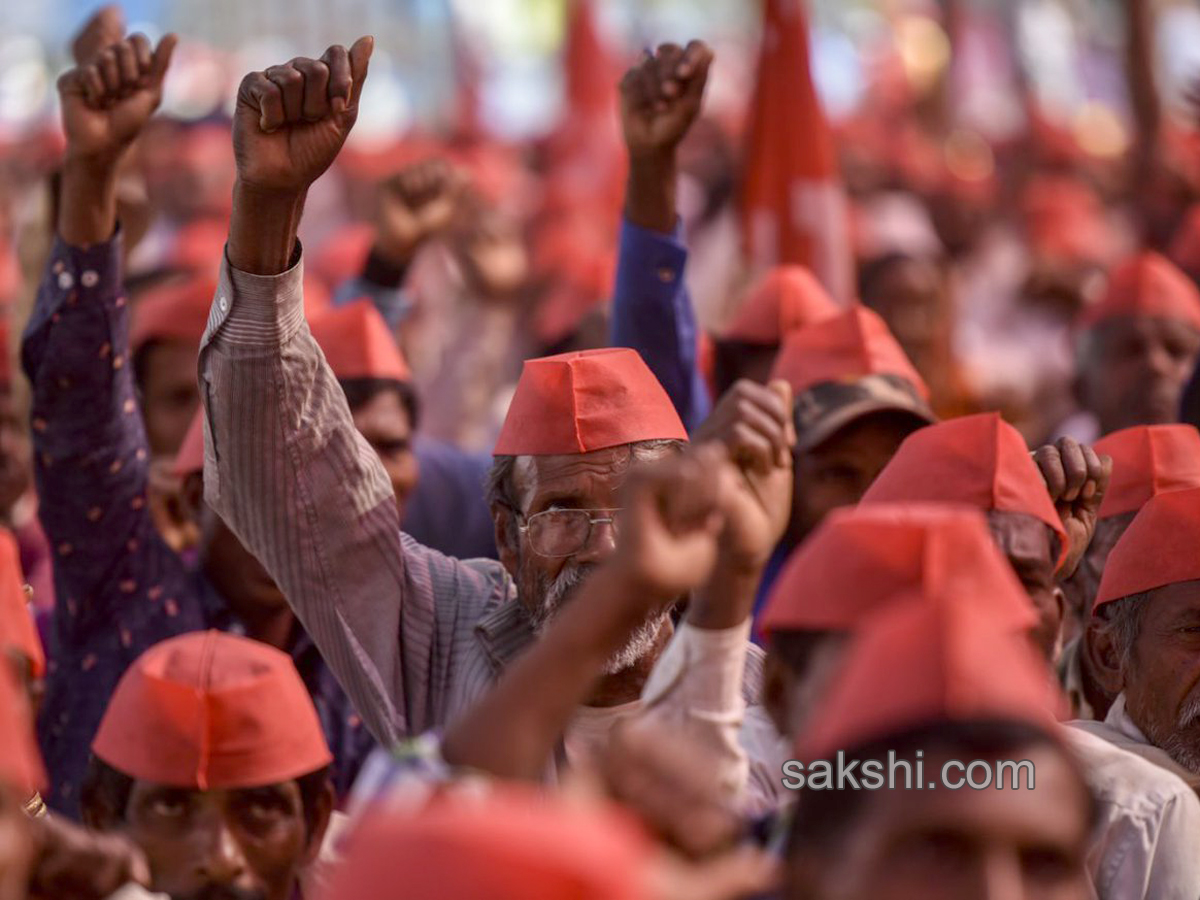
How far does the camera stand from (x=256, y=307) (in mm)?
3727

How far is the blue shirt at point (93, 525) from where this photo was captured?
442cm

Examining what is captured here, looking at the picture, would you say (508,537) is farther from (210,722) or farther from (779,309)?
(779,309)

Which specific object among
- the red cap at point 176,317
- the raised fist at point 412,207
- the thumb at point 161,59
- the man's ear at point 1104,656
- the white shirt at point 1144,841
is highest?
the thumb at point 161,59

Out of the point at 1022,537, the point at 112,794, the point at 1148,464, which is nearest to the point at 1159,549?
the point at 1022,537

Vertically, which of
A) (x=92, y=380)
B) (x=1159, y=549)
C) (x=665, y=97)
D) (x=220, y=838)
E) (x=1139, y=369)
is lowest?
(x=220, y=838)

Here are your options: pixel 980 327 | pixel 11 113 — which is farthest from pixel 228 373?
pixel 11 113

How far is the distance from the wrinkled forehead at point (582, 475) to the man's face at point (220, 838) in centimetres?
70

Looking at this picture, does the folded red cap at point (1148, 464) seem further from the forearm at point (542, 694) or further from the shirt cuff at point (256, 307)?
the forearm at point (542, 694)

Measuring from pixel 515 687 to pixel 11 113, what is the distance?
1522 cm

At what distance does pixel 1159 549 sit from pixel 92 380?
2081 mm

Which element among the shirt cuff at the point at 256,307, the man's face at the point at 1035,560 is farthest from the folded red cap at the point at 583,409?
the man's face at the point at 1035,560

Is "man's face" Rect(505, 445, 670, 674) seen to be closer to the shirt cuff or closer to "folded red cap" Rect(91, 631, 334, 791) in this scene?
"folded red cap" Rect(91, 631, 334, 791)

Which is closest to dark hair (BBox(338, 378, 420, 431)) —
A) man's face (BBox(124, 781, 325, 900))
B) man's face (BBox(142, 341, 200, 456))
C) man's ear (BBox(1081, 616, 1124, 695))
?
man's face (BBox(142, 341, 200, 456))

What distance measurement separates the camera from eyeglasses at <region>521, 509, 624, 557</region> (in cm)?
399
